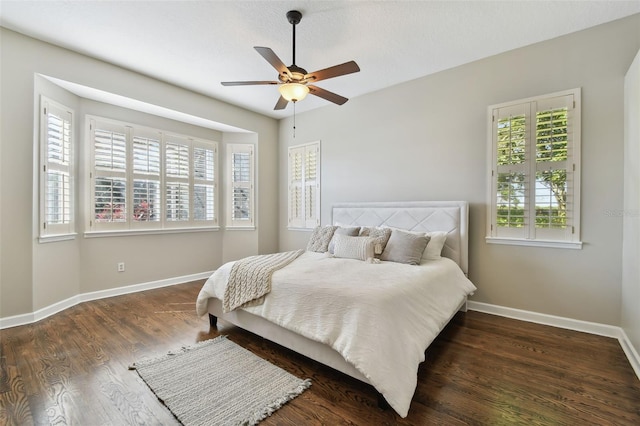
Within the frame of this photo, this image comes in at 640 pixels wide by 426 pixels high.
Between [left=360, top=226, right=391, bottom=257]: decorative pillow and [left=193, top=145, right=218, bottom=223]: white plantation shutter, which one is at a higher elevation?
[left=193, top=145, right=218, bottom=223]: white plantation shutter

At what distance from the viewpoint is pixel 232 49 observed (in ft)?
10.3

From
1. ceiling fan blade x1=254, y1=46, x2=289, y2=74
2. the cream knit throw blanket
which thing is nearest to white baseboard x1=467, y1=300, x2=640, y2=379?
the cream knit throw blanket

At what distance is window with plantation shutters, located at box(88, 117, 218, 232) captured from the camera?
389 centimetres

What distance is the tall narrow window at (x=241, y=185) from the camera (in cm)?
531

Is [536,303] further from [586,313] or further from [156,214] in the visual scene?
[156,214]

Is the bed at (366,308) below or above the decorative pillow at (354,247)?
below

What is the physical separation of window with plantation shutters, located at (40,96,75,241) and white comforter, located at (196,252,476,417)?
2.13 m

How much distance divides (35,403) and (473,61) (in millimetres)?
4969

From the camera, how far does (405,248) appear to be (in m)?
3.00

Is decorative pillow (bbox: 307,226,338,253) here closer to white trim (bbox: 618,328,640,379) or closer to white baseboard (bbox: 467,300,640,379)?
white baseboard (bbox: 467,300,640,379)

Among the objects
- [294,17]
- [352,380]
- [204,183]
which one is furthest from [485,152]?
[204,183]

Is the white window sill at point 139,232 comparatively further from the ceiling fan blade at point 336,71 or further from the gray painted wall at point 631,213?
the gray painted wall at point 631,213

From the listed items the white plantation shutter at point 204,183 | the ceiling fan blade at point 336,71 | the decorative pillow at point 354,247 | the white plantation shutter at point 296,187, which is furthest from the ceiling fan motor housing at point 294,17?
the white plantation shutter at point 204,183

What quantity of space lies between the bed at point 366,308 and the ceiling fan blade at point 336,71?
1698 millimetres
